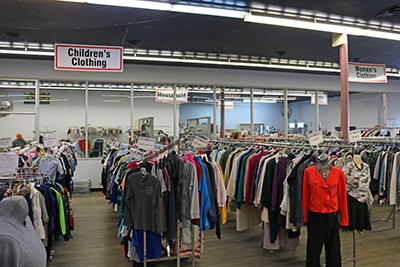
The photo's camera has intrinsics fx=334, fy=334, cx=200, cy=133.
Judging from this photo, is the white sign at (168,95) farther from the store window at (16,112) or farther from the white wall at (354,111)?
the white wall at (354,111)

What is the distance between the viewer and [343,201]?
3.57m

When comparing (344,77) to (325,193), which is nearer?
(325,193)

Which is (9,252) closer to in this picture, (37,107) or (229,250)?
(229,250)

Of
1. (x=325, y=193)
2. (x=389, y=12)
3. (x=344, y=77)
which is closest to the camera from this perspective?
(x=325, y=193)

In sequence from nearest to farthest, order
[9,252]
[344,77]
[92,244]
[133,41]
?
[9,252] < [92,244] < [344,77] < [133,41]

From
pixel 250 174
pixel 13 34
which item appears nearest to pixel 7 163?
pixel 250 174

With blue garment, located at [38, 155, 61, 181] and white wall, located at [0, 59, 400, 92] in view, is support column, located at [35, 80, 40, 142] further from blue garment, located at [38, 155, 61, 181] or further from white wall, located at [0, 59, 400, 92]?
blue garment, located at [38, 155, 61, 181]

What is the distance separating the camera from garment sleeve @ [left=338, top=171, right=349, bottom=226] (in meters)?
3.55

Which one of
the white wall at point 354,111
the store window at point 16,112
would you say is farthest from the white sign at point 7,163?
the white wall at point 354,111

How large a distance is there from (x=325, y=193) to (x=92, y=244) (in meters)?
3.57

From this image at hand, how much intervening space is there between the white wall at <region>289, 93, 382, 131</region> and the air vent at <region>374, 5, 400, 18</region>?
9396mm

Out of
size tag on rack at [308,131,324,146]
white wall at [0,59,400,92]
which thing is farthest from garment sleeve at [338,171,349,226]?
white wall at [0,59,400,92]

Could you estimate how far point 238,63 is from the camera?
1005cm

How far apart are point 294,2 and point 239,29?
5.45ft
